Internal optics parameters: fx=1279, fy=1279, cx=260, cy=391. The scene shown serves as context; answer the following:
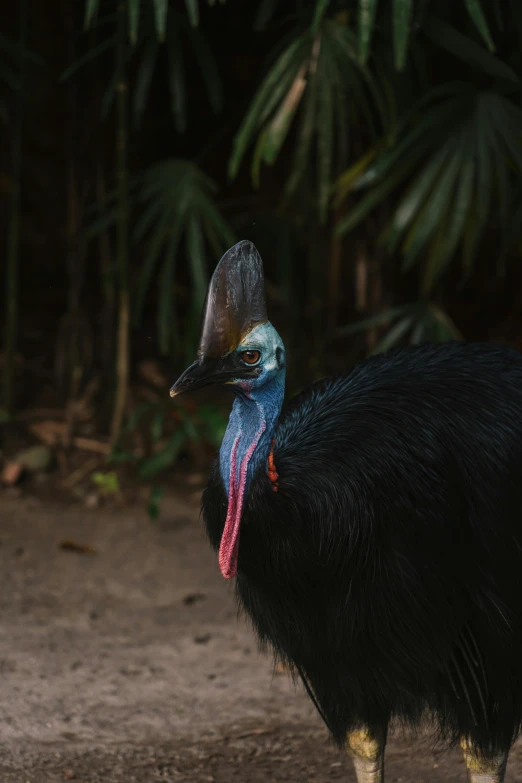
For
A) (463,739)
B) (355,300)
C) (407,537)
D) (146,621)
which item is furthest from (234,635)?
(355,300)

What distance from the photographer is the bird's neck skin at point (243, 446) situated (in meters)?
1.97

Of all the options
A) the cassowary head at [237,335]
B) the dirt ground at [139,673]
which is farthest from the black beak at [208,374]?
the dirt ground at [139,673]

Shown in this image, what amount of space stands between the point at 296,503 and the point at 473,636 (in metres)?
0.43

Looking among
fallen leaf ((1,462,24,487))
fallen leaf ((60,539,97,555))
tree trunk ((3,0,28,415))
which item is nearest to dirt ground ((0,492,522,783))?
fallen leaf ((60,539,97,555))

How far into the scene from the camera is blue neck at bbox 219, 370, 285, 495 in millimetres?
1982

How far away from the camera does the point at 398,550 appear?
2.05m

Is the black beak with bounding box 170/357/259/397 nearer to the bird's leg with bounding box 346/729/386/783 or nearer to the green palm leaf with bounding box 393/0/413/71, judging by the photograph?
the bird's leg with bounding box 346/729/386/783

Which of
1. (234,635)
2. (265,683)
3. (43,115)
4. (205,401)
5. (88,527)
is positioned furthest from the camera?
(43,115)

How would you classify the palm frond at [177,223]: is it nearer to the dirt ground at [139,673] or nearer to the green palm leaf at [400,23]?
the dirt ground at [139,673]

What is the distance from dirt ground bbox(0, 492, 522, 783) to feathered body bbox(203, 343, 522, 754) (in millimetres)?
488

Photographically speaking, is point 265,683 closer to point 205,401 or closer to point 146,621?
point 146,621

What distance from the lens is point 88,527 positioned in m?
4.14

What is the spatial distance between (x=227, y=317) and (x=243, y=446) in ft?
0.66

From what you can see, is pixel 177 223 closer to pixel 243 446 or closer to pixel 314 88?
pixel 314 88
